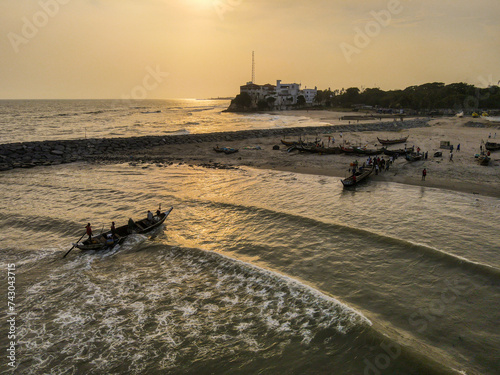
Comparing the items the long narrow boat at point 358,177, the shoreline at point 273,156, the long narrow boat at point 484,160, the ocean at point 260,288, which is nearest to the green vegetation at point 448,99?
the shoreline at point 273,156

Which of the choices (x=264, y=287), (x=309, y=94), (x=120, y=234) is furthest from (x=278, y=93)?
(x=264, y=287)

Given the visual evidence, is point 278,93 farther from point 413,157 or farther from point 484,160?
point 484,160

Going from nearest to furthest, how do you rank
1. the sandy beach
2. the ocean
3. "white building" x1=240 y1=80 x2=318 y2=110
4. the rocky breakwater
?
the ocean < the sandy beach < the rocky breakwater < "white building" x1=240 y1=80 x2=318 y2=110

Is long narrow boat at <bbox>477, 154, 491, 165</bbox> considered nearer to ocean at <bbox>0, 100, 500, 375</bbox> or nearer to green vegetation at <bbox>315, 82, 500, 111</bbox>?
ocean at <bbox>0, 100, 500, 375</bbox>

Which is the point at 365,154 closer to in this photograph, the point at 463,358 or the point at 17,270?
the point at 463,358

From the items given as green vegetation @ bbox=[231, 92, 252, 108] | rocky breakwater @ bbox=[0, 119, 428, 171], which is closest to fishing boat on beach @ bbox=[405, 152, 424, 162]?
rocky breakwater @ bbox=[0, 119, 428, 171]

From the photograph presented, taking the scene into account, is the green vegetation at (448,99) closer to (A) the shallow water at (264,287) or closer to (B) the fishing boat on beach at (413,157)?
(B) the fishing boat on beach at (413,157)
